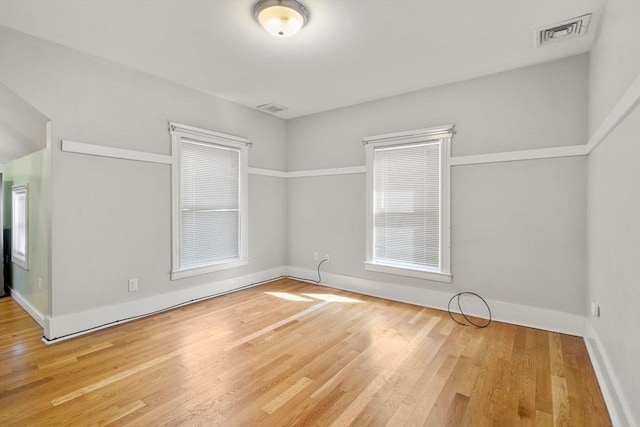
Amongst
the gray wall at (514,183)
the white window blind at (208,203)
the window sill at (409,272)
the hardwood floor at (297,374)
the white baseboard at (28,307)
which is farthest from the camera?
the white window blind at (208,203)

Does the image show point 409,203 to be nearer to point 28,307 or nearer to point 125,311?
point 125,311

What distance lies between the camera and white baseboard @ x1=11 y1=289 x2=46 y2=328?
324 cm

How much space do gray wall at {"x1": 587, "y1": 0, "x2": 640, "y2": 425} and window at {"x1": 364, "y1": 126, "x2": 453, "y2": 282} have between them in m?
1.45

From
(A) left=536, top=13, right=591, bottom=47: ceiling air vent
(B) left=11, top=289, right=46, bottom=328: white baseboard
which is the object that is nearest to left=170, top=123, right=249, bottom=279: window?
(B) left=11, top=289, right=46, bottom=328: white baseboard

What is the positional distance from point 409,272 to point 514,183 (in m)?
1.64

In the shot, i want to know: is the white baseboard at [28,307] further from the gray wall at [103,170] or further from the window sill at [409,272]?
the window sill at [409,272]

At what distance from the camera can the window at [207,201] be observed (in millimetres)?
3908

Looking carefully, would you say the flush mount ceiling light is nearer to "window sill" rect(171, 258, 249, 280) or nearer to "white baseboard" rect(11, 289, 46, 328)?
"window sill" rect(171, 258, 249, 280)

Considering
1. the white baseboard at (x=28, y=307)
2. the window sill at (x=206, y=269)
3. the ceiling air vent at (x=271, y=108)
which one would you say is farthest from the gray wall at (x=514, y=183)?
the white baseboard at (x=28, y=307)

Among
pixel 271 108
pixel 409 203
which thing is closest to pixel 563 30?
A: pixel 409 203

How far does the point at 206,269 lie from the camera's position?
166 inches

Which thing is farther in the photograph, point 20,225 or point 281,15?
point 20,225

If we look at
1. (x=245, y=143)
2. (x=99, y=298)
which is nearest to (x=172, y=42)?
(x=245, y=143)

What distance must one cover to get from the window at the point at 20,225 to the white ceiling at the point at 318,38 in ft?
6.92
